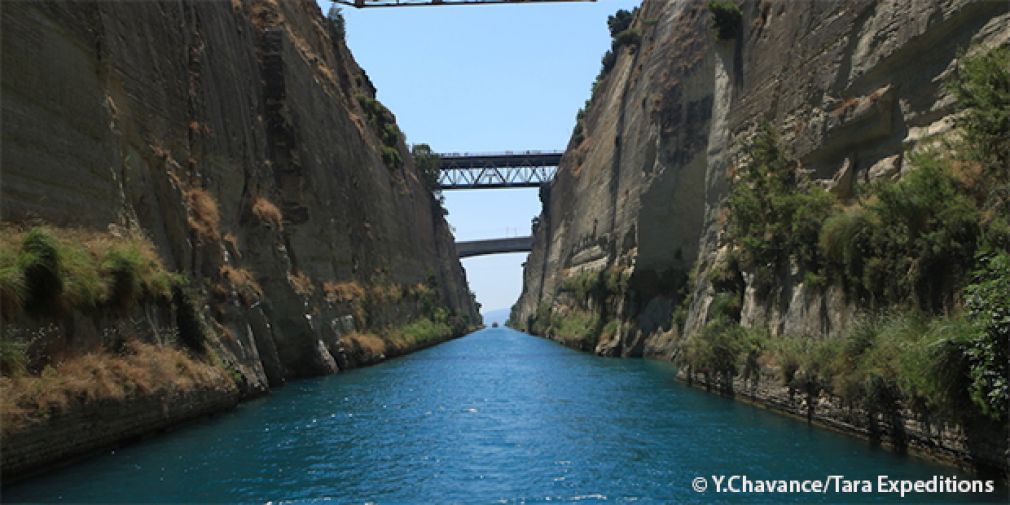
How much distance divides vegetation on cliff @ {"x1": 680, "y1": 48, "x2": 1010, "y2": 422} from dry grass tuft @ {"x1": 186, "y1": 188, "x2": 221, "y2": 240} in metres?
16.4

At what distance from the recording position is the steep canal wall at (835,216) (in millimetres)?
11023

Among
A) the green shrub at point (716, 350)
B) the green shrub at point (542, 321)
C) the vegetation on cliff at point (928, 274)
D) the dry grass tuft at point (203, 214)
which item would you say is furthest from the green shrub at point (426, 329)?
the vegetation on cliff at point (928, 274)

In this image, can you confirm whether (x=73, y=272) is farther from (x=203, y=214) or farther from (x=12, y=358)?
(x=203, y=214)

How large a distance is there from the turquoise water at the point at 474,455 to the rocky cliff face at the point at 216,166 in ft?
7.61

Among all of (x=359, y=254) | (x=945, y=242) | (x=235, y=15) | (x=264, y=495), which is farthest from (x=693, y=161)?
(x=264, y=495)

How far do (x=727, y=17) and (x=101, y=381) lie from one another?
25.6 metres

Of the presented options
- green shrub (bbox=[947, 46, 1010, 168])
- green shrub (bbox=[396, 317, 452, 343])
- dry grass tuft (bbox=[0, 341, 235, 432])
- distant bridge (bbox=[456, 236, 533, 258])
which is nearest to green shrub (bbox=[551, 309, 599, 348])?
green shrub (bbox=[396, 317, 452, 343])

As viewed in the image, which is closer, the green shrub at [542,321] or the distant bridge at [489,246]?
the green shrub at [542,321]

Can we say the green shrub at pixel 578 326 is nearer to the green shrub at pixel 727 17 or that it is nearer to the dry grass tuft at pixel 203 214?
the green shrub at pixel 727 17

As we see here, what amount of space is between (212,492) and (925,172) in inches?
504

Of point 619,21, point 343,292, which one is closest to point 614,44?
point 619,21

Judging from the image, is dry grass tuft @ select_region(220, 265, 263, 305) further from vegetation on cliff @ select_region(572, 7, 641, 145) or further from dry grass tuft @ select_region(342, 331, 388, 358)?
vegetation on cliff @ select_region(572, 7, 641, 145)

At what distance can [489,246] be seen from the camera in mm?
111562

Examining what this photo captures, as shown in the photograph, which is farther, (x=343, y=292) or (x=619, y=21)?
(x=619, y=21)
